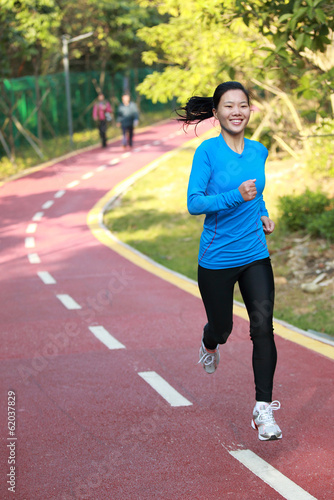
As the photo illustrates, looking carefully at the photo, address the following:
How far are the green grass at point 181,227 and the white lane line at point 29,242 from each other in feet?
5.14

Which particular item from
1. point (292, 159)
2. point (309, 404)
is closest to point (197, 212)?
point (309, 404)

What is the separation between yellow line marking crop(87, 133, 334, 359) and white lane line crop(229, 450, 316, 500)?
89.9 inches

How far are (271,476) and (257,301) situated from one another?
945 mm

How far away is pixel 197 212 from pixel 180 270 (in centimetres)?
662

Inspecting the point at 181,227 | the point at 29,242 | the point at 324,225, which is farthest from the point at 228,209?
the point at 181,227

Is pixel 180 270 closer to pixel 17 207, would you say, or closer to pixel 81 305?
pixel 81 305

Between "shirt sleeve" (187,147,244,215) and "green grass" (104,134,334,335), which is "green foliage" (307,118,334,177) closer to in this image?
"green grass" (104,134,334,335)

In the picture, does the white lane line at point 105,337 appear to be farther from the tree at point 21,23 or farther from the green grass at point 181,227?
the tree at point 21,23

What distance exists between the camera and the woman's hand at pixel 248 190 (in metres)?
3.94

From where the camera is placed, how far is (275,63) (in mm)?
7598

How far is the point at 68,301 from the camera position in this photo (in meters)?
8.81

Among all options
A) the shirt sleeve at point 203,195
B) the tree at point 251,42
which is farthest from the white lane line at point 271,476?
the tree at point 251,42

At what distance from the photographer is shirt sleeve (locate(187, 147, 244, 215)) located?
399 cm

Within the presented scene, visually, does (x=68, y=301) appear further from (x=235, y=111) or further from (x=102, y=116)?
(x=102, y=116)
